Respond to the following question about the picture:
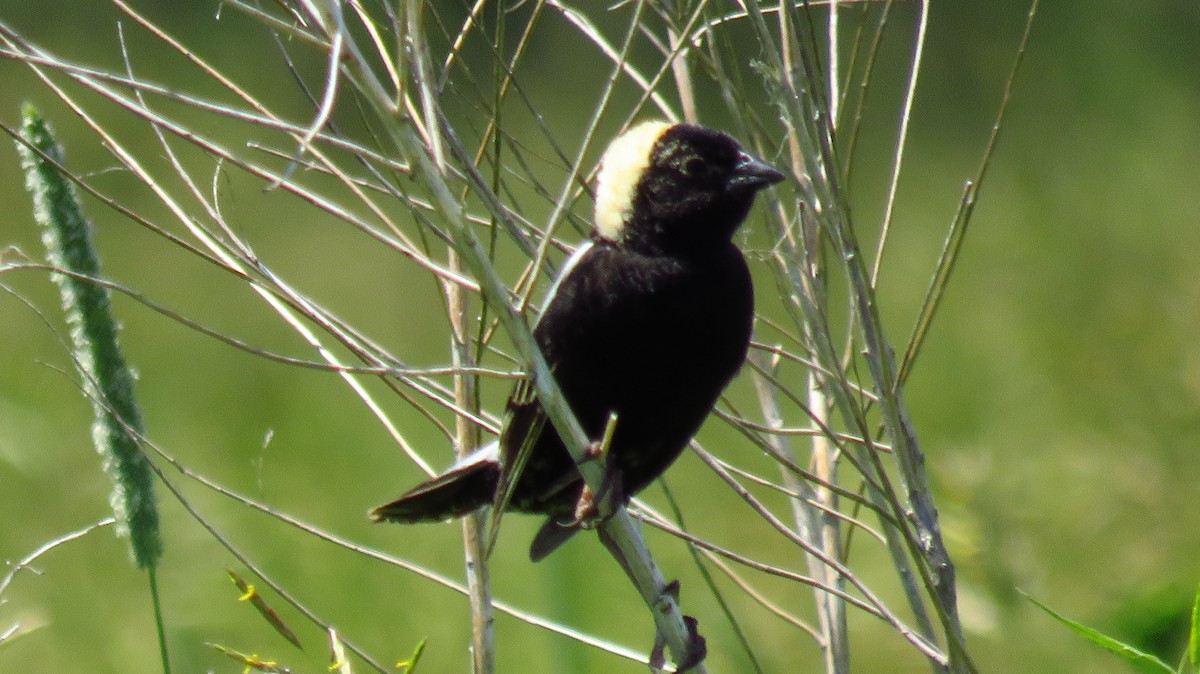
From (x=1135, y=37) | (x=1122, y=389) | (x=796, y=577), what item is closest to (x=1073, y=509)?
(x=1122, y=389)

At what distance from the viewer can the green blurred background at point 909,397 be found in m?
2.50

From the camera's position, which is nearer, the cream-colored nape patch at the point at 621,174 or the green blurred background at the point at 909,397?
the cream-colored nape patch at the point at 621,174

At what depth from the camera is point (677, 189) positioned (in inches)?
73.5

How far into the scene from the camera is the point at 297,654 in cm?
330

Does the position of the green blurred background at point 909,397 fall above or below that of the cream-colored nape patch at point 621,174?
below

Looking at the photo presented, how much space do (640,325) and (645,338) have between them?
0.02 metres

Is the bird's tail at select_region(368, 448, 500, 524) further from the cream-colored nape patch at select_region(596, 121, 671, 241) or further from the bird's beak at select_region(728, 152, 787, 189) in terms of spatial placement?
the bird's beak at select_region(728, 152, 787, 189)

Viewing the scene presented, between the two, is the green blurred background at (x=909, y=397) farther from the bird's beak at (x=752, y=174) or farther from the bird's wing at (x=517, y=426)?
the bird's beak at (x=752, y=174)

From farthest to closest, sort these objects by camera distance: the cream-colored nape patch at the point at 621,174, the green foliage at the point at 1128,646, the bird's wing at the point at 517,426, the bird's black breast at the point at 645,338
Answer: the cream-colored nape patch at the point at 621,174 < the bird's black breast at the point at 645,338 < the bird's wing at the point at 517,426 < the green foliage at the point at 1128,646

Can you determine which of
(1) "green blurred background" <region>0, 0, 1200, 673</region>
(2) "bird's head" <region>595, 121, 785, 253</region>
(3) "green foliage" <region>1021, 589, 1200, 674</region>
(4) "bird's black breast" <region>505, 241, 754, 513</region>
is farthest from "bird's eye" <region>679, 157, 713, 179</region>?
(3) "green foliage" <region>1021, 589, 1200, 674</region>

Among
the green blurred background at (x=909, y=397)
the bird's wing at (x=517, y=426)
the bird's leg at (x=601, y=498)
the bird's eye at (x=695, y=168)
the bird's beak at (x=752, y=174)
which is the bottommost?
the green blurred background at (x=909, y=397)

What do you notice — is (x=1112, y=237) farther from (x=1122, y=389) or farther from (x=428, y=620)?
(x=428, y=620)

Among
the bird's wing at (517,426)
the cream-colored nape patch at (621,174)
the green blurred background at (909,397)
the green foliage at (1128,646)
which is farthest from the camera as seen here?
the green blurred background at (909,397)

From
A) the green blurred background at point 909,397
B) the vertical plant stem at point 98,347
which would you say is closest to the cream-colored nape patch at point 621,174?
the green blurred background at point 909,397
